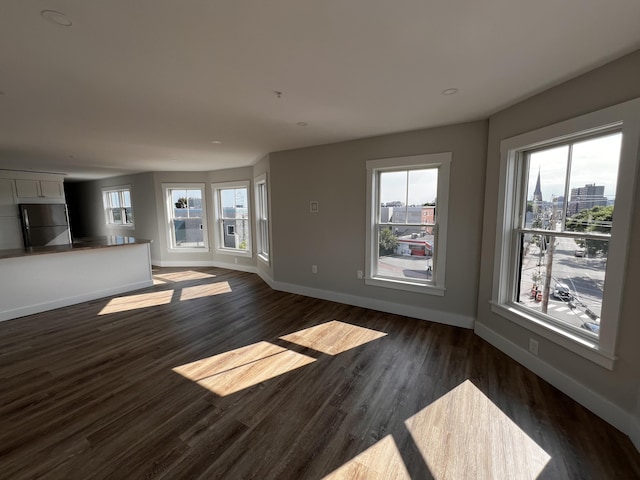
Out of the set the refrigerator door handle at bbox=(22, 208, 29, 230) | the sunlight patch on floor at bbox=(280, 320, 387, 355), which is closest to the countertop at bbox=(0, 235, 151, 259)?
the refrigerator door handle at bbox=(22, 208, 29, 230)

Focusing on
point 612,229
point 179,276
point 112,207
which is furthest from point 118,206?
point 612,229

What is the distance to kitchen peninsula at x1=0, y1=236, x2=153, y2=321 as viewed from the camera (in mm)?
3639

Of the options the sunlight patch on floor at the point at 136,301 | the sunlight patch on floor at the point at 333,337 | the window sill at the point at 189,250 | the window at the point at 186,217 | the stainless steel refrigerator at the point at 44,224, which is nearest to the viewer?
the sunlight patch on floor at the point at 333,337

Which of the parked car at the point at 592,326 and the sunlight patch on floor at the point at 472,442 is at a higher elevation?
the parked car at the point at 592,326

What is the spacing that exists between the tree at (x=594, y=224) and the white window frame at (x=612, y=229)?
0.48 feet

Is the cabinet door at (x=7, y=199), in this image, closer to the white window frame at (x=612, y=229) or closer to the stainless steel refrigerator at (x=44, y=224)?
the stainless steel refrigerator at (x=44, y=224)

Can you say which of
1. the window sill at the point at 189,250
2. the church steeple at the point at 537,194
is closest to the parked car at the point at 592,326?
the church steeple at the point at 537,194

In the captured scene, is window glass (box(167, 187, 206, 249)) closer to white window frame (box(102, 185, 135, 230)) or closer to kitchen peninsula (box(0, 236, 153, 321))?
white window frame (box(102, 185, 135, 230))

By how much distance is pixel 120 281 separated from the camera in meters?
4.79

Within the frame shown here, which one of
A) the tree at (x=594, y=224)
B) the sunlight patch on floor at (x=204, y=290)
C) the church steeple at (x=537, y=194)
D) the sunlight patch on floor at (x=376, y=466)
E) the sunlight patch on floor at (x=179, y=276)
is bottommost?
the sunlight patch on floor at (x=376, y=466)

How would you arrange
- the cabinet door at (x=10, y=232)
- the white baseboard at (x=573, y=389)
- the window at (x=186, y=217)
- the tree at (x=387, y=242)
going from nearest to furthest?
the white baseboard at (x=573, y=389)
the tree at (x=387, y=242)
the cabinet door at (x=10, y=232)
the window at (x=186, y=217)

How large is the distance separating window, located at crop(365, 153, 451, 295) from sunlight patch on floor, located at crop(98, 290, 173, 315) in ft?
11.0

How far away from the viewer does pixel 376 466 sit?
1542mm

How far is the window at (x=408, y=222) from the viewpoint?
334 centimetres
